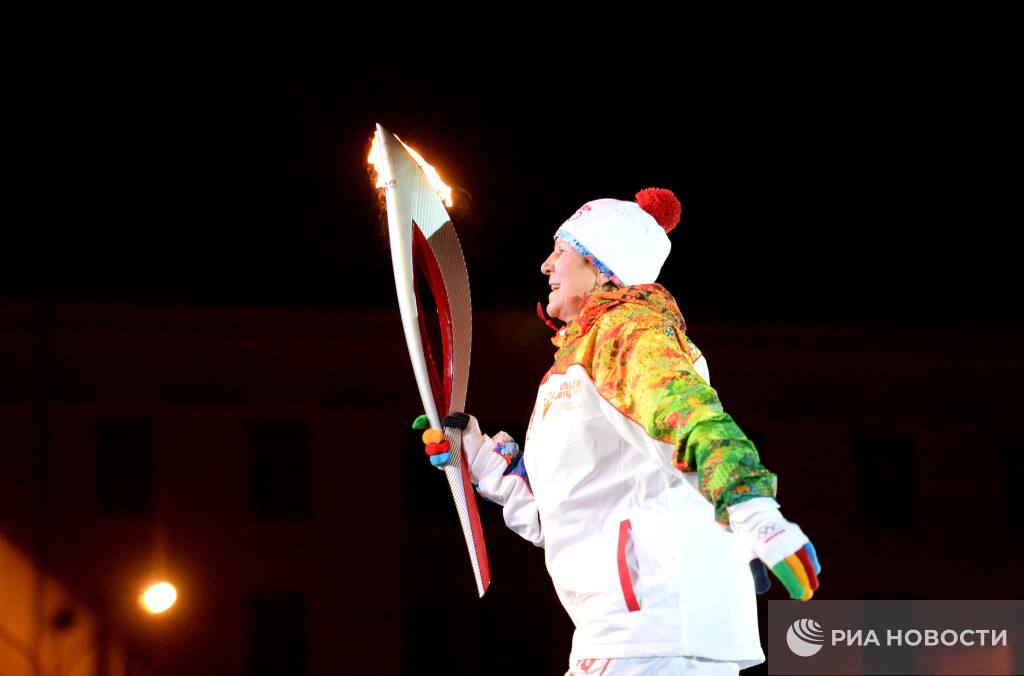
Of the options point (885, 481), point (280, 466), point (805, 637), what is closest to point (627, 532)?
point (805, 637)

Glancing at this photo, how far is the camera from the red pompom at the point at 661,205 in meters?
3.50

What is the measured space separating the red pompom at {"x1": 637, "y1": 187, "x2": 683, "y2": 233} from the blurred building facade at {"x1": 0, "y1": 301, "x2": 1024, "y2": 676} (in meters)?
12.1

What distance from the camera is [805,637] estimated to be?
10.5 ft

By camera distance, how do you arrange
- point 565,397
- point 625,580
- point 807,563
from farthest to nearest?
1. point 565,397
2. point 625,580
3. point 807,563

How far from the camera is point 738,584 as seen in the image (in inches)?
116

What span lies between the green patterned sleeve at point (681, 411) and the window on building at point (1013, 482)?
14.8 m

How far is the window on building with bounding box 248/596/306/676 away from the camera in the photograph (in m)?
15.3

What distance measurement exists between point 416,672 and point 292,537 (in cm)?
204

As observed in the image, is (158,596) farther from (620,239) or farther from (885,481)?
(885,481)

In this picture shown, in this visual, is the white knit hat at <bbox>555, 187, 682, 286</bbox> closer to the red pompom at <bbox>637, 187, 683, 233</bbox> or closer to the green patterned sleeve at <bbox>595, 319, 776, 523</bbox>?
the red pompom at <bbox>637, 187, 683, 233</bbox>

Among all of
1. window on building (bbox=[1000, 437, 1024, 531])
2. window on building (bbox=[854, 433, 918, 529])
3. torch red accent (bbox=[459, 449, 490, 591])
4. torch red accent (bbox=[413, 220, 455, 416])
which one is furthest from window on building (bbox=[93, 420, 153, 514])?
torch red accent (bbox=[459, 449, 490, 591])

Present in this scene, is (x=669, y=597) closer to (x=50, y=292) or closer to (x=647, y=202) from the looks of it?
(x=647, y=202)

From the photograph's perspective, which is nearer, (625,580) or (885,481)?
(625,580)

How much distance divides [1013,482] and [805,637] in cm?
1460
